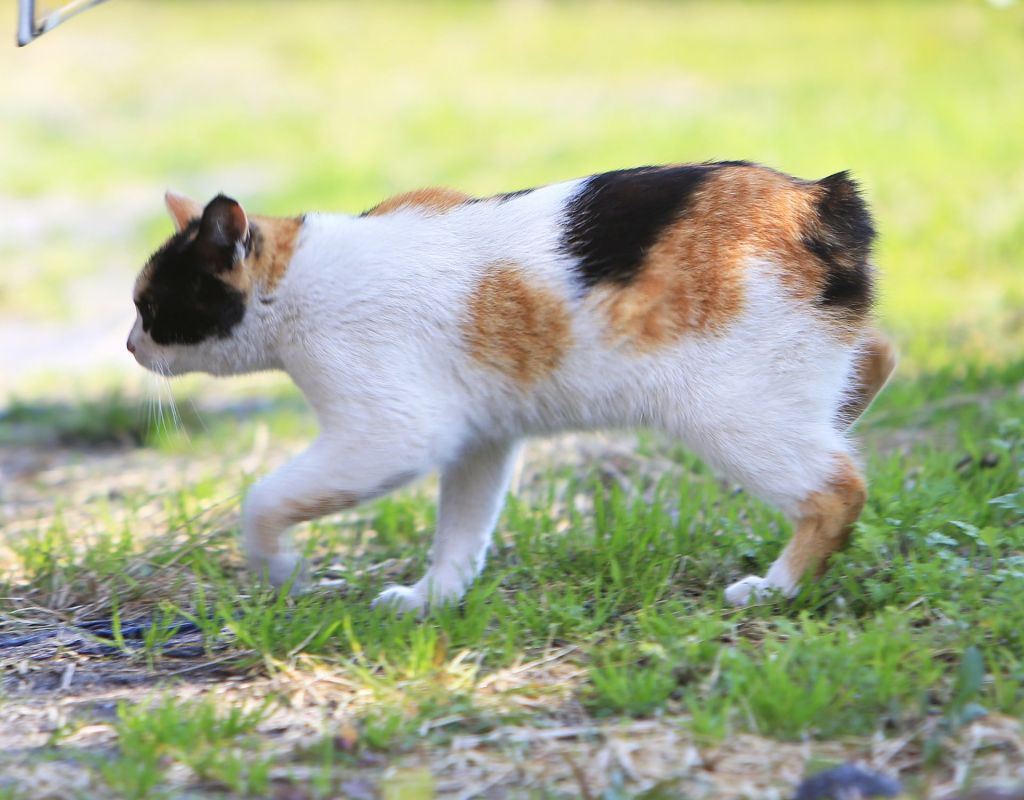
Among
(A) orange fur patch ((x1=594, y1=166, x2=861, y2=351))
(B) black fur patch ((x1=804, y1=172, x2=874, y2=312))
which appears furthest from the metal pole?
(B) black fur patch ((x1=804, y1=172, x2=874, y2=312))

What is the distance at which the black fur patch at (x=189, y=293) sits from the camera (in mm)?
2842

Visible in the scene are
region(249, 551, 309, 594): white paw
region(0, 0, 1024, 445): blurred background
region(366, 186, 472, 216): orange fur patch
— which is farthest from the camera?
region(0, 0, 1024, 445): blurred background

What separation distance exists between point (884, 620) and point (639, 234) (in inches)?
38.0

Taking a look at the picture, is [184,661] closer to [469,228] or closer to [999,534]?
[469,228]

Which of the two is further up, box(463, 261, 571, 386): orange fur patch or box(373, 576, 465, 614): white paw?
box(463, 261, 571, 386): orange fur patch

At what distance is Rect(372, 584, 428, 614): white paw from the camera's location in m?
2.82

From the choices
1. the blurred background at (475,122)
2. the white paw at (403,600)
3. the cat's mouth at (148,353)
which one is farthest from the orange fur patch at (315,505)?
the blurred background at (475,122)

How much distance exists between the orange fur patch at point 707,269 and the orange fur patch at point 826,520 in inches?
16.1

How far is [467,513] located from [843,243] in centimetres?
109

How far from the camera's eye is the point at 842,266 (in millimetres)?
2750

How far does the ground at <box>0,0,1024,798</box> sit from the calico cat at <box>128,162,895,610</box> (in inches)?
9.5

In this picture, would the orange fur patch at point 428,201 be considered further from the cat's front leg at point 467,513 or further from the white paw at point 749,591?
the white paw at point 749,591

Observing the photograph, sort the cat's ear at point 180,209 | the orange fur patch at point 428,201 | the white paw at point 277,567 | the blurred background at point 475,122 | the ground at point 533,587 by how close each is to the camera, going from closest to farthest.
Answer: the ground at point 533,587 < the white paw at point 277,567 < the orange fur patch at point 428,201 < the cat's ear at point 180,209 < the blurred background at point 475,122

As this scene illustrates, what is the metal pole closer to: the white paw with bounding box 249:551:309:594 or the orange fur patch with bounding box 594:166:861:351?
the white paw with bounding box 249:551:309:594
